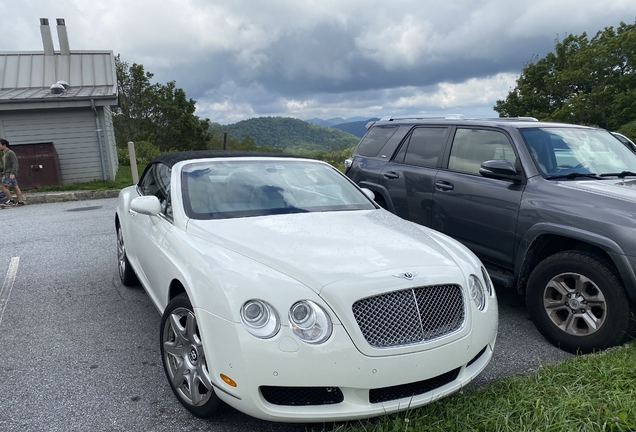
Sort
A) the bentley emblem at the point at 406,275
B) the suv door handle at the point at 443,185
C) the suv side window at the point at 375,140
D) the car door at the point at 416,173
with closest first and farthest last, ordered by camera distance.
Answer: the bentley emblem at the point at 406,275, the suv door handle at the point at 443,185, the car door at the point at 416,173, the suv side window at the point at 375,140

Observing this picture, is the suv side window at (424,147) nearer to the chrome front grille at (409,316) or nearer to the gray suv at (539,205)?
the gray suv at (539,205)

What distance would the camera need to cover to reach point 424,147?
17.7 feet

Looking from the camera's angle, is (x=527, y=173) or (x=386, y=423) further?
(x=527, y=173)

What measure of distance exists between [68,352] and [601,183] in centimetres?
455

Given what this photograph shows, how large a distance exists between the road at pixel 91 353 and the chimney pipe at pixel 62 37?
15.2m

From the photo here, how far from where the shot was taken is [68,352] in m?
3.65

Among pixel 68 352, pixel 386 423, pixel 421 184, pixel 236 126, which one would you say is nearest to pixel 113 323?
pixel 68 352

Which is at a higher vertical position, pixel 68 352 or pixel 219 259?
pixel 219 259

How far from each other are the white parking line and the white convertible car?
2.51 metres

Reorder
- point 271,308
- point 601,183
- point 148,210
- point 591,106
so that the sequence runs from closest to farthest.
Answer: point 271,308
point 148,210
point 601,183
point 591,106

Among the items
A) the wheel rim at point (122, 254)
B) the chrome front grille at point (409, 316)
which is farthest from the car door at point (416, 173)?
the wheel rim at point (122, 254)

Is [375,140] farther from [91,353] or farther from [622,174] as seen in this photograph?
[91,353]

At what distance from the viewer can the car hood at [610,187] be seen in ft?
11.6

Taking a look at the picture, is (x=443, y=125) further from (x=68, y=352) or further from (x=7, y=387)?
(x=7, y=387)
